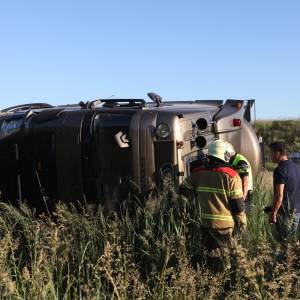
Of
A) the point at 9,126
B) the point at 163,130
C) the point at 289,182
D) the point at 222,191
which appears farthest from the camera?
the point at 9,126

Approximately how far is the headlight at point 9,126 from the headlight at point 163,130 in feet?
6.93

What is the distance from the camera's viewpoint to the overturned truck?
245 inches

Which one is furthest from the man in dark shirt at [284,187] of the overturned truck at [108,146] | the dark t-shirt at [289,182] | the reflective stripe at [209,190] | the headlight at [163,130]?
the headlight at [163,130]

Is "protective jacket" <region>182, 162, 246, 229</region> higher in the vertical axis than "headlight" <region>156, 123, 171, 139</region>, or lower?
lower

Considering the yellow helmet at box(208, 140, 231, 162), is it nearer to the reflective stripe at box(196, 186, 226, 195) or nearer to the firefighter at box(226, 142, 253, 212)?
the reflective stripe at box(196, 186, 226, 195)

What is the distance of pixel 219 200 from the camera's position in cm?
530

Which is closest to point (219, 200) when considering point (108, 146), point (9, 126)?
point (108, 146)

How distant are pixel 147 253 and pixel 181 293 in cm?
103

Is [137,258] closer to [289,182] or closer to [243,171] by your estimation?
[243,171]

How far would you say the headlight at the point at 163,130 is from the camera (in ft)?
20.3

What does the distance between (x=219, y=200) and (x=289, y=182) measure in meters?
1.36

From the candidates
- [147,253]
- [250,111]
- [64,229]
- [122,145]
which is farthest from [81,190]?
[250,111]

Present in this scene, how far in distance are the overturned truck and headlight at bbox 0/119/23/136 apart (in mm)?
19

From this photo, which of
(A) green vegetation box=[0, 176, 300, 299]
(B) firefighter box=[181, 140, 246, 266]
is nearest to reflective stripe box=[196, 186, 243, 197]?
(B) firefighter box=[181, 140, 246, 266]
